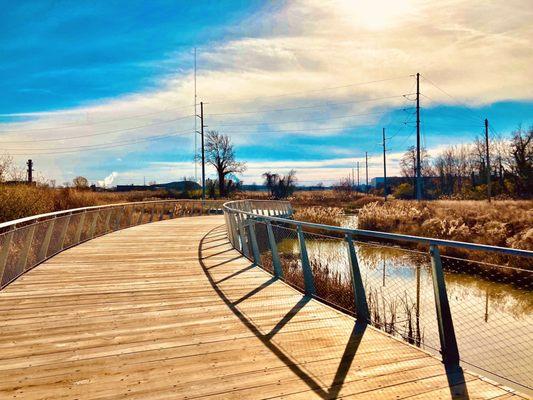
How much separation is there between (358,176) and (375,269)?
350ft

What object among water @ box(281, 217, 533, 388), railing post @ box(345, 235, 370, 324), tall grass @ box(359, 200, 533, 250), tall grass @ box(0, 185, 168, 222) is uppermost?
tall grass @ box(0, 185, 168, 222)

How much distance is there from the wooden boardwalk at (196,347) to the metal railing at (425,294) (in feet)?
1.76

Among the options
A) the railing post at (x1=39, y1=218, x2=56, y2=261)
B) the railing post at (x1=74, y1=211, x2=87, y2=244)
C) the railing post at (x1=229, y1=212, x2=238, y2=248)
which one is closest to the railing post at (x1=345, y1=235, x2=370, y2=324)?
the railing post at (x1=229, y1=212, x2=238, y2=248)

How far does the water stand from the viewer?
250 inches

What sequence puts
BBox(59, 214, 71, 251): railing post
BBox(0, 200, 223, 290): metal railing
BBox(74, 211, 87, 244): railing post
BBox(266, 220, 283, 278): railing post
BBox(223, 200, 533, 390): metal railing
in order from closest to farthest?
BBox(223, 200, 533, 390): metal railing, BBox(0, 200, 223, 290): metal railing, BBox(266, 220, 283, 278): railing post, BBox(59, 214, 71, 251): railing post, BBox(74, 211, 87, 244): railing post

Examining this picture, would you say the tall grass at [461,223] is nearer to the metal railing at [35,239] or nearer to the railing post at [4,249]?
the metal railing at [35,239]

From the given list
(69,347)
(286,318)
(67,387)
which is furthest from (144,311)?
(67,387)

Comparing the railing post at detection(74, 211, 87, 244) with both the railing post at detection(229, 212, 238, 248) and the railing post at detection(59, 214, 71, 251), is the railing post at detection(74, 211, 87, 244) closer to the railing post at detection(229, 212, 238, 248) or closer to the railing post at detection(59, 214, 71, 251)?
the railing post at detection(59, 214, 71, 251)

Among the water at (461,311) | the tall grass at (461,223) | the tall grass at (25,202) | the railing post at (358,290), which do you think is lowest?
the water at (461,311)

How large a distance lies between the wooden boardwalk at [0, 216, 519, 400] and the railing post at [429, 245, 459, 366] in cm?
16

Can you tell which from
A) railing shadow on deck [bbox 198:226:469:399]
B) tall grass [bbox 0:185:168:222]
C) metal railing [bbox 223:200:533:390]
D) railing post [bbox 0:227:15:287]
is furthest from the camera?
tall grass [bbox 0:185:168:222]

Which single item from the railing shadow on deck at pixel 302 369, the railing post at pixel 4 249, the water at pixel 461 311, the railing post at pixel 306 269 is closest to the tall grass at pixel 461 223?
the water at pixel 461 311

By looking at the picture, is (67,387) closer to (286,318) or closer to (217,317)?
(217,317)

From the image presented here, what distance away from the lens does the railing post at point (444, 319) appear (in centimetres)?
398
